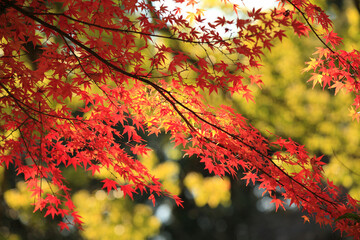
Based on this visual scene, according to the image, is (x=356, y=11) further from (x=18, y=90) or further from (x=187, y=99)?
(x=18, y=90)

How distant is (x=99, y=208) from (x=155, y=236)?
99 centimetres

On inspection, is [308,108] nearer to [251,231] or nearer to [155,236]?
[251,231]

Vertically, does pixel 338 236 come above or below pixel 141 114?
below

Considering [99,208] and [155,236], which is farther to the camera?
[155,236]

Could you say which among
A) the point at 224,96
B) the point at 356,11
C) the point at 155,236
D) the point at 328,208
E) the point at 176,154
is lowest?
the point at 155,236

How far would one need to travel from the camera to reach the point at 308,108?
15.8ft

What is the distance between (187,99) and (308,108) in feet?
9.38

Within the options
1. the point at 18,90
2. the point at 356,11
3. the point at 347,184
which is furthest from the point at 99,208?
the point at 356,11

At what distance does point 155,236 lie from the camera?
548 cm

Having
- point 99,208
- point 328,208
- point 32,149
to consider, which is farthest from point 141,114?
point 99,208

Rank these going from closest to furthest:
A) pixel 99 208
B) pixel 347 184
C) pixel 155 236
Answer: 1. pixel 347 184
2. pixel 99 208
3. pixel 155 236

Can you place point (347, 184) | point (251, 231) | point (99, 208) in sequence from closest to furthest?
point (347, 184), point (99, 208), point (251, 231)

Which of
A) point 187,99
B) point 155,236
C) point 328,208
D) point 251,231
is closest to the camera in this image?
point 328,208

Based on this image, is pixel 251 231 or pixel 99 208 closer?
pixel 99 208
